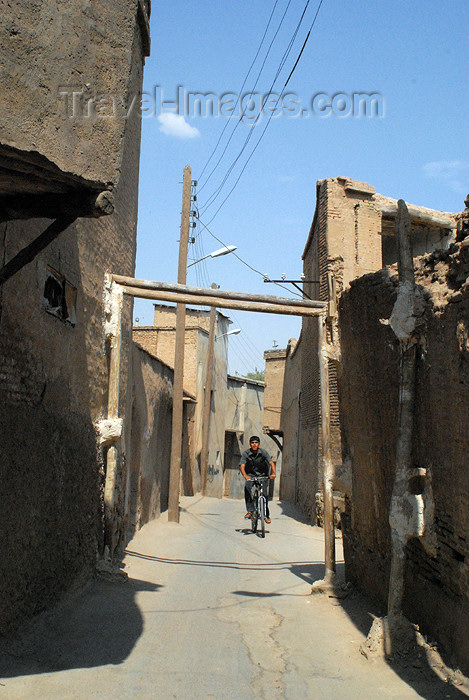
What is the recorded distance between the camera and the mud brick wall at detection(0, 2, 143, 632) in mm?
4074

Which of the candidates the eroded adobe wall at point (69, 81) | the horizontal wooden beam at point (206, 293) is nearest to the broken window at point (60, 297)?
the horizontal wooden beam at point (206, 293)

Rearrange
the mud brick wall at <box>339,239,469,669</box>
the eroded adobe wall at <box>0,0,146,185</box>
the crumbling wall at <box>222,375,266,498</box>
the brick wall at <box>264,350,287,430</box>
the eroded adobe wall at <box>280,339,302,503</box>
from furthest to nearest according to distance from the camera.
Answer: the crumbling wall at <box>222,375,266,498</box>, the brick wall at <box>264,350,287,430</box>, the eroded adobe wall at <box>280,339,302,503</box>, the mud brick wall at <box>339,239,469,669</box>, the eroded adobe wall at <box>0,0,146,185</box>

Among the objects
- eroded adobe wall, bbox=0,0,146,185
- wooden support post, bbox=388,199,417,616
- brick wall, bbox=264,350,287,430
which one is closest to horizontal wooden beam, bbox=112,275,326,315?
wooden support post, bbox=388,199,417,616

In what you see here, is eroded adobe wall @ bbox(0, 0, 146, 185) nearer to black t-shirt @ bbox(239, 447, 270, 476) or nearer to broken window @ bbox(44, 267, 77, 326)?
broken window @ bbox(44, 267, 77, 326)

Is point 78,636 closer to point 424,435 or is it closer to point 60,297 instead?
point 60,297

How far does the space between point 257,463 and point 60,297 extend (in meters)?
6.25

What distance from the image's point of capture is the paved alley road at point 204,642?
4.24m

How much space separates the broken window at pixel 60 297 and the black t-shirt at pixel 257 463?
5.75 meters

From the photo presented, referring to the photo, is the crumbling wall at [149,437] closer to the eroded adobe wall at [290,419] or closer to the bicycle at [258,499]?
the bicycle at [258,499]

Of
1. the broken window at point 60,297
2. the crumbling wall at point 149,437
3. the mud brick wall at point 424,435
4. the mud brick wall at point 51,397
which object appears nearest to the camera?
the mud brick wall at point 51,397

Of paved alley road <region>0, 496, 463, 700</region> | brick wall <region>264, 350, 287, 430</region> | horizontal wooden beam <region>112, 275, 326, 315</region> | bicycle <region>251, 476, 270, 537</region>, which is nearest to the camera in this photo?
paved alley road <region>0, 496, 463, 700</region>

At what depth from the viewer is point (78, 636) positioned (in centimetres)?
512

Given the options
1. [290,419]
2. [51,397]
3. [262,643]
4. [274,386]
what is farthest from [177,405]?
[274,386]

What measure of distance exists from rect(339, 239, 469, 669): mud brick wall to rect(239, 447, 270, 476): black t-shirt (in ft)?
A: 14.6
